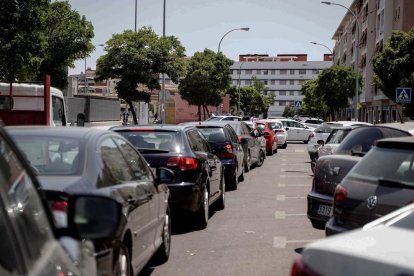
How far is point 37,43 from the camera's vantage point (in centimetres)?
1894

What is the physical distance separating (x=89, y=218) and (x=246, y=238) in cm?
601

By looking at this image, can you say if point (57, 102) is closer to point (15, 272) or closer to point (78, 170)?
point (78, 170)

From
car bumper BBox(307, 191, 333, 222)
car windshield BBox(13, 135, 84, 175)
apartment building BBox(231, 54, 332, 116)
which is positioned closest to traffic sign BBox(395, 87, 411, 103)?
car bumper BBox(307, 191, 333, 222)

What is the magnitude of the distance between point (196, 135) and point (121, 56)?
71.6 feet

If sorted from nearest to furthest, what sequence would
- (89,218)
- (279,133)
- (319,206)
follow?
(89,218), (319,206), (279,133)

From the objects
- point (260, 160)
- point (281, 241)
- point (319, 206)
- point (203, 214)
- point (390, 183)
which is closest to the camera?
point (390, 183)

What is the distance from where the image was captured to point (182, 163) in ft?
28.5

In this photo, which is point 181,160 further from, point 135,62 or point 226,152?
point 135,62

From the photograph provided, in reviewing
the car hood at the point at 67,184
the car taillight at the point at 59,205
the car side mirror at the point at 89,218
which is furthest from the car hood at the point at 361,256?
the car hood at the point at 67,184

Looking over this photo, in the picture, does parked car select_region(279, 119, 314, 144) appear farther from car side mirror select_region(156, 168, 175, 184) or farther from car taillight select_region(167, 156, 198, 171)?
car side mirror select_region(156, 168, 175, 184)

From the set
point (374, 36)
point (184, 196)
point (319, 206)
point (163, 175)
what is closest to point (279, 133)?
point (184, 196)

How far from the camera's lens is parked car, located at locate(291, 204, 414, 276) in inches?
84.2

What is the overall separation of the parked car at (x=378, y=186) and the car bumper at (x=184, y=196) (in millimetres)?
2939

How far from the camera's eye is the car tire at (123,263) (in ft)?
14.6
